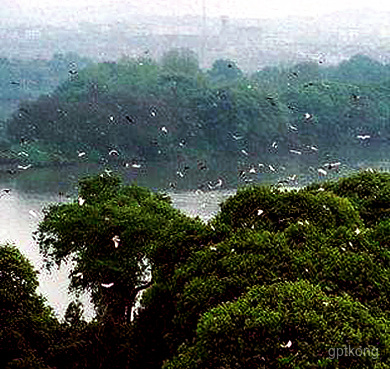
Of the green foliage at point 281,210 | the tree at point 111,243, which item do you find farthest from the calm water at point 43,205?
the green foliage at point 281,210

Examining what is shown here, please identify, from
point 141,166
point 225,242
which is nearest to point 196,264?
point 225,242

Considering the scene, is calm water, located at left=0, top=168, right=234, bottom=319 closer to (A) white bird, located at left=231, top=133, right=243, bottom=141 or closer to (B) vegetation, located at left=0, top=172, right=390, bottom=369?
(B) vegetation, located at left=0, top=172, right=390, bottom=369

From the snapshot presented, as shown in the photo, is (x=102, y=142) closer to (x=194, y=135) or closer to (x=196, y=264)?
(x=194, y=135)

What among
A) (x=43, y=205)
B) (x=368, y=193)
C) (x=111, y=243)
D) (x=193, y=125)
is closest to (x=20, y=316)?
(x=111, y=243)

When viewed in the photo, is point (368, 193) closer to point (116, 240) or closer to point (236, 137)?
point (116, 240)

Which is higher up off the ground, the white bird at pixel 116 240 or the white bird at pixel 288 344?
the white bird at pixel 116 240

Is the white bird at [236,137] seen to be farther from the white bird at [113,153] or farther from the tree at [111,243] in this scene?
the tree at [111,243]

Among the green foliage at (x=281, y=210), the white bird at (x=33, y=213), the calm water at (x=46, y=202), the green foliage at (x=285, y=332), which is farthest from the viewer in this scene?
the white bird at (x=33, y=213)
